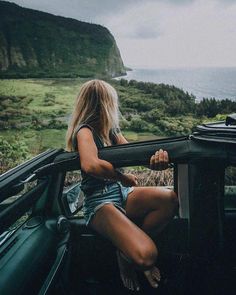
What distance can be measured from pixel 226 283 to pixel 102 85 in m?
1.50

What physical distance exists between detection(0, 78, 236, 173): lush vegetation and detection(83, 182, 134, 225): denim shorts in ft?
30.8

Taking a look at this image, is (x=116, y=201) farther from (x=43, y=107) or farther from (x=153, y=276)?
(x=43, y=107)

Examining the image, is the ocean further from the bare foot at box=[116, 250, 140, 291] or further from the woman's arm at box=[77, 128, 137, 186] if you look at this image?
the woman's arm at box=[77, 128, 137, 186]

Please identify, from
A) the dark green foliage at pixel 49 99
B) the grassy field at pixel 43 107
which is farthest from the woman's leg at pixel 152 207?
the dark green foliage at pixel 49 99

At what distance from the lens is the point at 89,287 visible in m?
2.24

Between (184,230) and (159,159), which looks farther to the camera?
(184,230)

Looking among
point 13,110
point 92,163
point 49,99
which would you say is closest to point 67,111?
point 49,99

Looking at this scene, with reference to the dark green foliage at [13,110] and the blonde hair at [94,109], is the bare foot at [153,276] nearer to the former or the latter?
the blonde hair at [94,109]

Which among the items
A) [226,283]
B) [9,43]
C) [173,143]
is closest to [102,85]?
[173,143]

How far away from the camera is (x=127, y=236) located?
1.80m

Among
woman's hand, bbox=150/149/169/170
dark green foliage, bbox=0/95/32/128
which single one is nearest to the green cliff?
dark green foliage, bbox=0/95/32/128

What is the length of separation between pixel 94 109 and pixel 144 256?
939mm

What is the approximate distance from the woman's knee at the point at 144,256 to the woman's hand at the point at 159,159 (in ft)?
1.78

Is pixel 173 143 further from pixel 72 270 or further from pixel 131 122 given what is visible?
pixel 131 122
